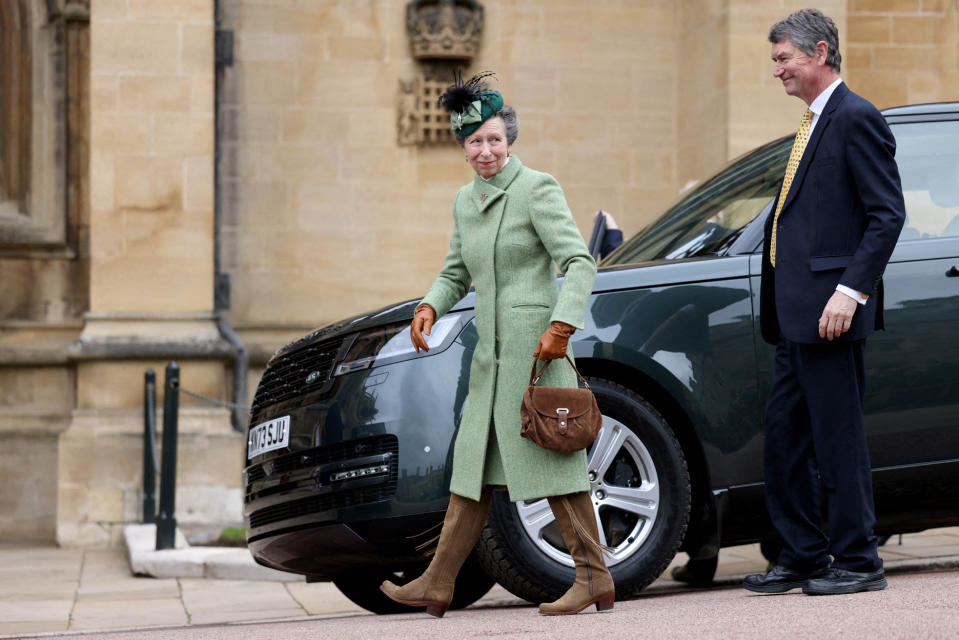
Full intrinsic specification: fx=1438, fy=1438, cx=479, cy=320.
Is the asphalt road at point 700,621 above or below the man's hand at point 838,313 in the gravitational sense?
below

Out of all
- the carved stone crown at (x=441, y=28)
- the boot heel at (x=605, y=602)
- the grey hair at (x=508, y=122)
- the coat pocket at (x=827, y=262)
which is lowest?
the boot heel at (x=605, y=602)

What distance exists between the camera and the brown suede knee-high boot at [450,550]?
4527 mm

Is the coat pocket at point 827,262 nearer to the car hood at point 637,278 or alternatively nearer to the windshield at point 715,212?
the car hood at point 637,278

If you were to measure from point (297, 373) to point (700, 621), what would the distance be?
1.86m

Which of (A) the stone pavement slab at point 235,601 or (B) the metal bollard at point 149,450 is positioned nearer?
(A) the stone pavement slab at point 235,601

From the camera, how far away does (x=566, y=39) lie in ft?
39.5

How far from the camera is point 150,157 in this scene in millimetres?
10453

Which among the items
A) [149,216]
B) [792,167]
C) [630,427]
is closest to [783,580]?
[630,427]

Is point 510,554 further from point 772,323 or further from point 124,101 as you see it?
point 124,101

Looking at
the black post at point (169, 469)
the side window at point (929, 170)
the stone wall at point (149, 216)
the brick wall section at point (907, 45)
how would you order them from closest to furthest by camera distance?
1. the side window at point (929, 170)
2. the black post at point (169, 469)
3. the stone wall at point (149, 216)
4. the brick wall section at point (907, 45)

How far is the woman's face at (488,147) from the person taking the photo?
4598 mm

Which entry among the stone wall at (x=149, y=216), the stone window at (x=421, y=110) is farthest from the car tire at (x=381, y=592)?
the stone window at (x=421, y=110)

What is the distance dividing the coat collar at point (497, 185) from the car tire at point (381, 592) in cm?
148

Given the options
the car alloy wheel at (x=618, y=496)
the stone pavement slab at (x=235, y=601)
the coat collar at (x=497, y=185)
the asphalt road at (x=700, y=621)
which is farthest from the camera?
the stone pavement slab at (x=235, y=601)
